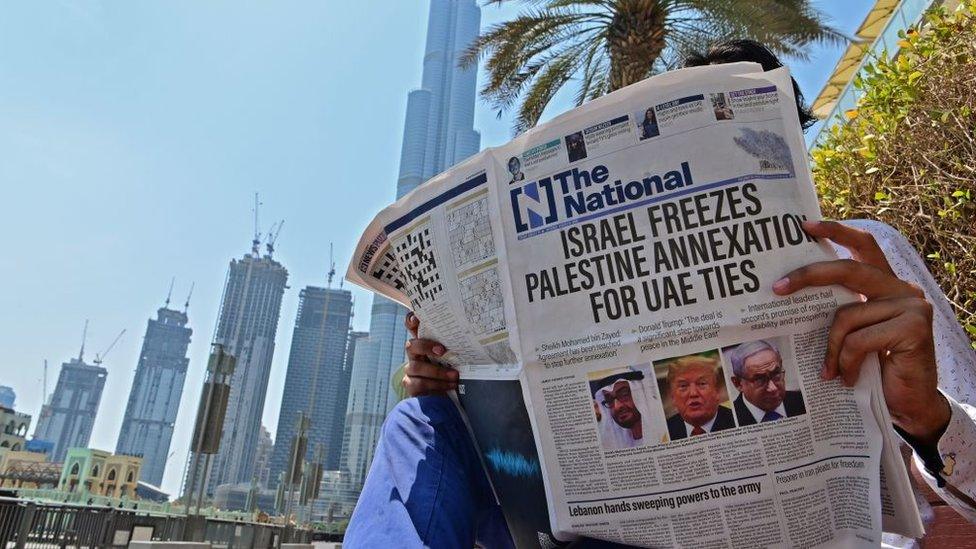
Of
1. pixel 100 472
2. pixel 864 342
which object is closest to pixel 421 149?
pixel 100 472

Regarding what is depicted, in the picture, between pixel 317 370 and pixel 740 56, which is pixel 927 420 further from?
pixel 317 370

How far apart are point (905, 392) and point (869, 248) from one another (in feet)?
0.71

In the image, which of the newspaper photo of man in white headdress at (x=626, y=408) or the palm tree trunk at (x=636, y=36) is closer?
the newspaper photo of man in white headdress at (x=626, y=408)

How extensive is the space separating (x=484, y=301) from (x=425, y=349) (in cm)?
20

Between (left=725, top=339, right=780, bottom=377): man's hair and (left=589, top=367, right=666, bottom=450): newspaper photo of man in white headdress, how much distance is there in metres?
0.12

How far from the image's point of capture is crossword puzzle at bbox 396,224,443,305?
3.98ft

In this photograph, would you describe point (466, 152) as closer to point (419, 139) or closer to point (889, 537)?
point (419, 139)

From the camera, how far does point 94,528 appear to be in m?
6.61

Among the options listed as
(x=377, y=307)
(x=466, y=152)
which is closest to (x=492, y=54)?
(x=377, y=307)

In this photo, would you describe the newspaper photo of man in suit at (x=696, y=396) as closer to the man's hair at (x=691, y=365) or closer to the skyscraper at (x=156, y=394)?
the man's hair at (x=691, y=365)

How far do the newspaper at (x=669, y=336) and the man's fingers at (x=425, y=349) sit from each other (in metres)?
0.11

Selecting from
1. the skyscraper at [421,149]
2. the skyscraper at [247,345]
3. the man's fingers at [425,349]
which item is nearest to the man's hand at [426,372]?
the man's fingers at [425,349]

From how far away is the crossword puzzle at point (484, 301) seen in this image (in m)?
1.09

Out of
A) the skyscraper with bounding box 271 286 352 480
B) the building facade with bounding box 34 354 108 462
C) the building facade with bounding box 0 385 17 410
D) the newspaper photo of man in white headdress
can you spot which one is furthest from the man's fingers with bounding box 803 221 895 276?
the building facade with bounding box 0 385 17 410
